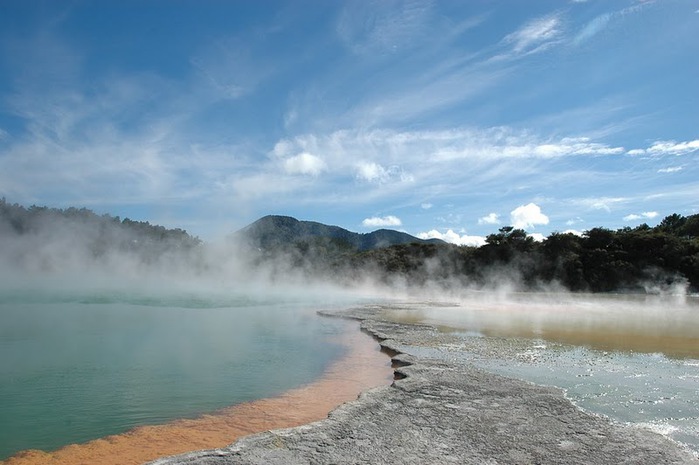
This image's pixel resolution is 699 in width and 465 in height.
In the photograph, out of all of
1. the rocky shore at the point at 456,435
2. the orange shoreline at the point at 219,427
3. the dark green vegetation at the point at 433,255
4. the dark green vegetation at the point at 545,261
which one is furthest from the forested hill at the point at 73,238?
the rocky shore at the point at 456,435

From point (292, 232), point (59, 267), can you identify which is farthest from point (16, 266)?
point (292, 232)

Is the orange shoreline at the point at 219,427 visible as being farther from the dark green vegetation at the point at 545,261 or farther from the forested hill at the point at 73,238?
the forested hill at the point at 73,238

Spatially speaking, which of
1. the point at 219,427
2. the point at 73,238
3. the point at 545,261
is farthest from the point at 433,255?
the point at 219,427

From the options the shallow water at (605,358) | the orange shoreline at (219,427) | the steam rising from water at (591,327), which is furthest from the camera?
the steam rising from water at (591,327)

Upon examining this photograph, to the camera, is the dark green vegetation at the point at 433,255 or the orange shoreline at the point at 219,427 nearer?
the orange shoreline at the point at 219,427

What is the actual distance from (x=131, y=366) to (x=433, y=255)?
39647 millimetres

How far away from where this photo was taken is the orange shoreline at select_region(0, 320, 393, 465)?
13.4 feet

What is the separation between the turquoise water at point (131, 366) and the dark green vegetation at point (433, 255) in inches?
1088

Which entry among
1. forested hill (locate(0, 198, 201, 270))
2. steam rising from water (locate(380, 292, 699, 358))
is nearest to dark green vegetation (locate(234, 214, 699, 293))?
forested hill (locate(0, 198, 201, 270))

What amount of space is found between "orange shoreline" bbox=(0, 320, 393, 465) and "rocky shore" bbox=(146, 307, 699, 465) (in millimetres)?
792

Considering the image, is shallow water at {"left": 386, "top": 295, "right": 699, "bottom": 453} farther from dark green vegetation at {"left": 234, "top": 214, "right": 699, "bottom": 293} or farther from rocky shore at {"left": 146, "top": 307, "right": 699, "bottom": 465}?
dark green vegetation at {"left": 234, "top": 214, "right": 699, "bottom": 293}

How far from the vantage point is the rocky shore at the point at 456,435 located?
11.8ft

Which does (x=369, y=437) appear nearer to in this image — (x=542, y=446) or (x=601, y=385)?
(x=542, y=446)

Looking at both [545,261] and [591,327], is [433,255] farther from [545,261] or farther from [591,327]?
[591,327]
